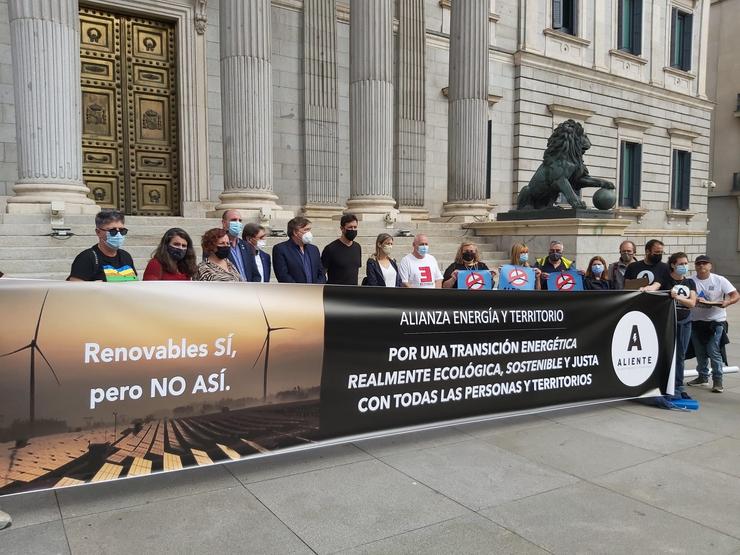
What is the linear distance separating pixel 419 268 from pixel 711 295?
11.4 feet

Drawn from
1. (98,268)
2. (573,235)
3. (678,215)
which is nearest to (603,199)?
(573,235)

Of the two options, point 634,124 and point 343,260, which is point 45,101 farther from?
point 634,124

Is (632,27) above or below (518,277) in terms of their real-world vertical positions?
above

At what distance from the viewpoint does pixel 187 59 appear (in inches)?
584

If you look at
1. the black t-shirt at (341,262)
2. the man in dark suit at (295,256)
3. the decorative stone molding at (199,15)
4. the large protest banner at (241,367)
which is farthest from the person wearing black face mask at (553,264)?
the decorative stone molding at (199,15)

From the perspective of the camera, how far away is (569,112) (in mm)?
22578

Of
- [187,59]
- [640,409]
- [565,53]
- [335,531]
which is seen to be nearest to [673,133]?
[565,53]

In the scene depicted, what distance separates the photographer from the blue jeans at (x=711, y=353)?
6.92 metres

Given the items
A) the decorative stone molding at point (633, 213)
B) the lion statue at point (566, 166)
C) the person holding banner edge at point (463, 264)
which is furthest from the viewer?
the decorative stone molding at point (633, 213)

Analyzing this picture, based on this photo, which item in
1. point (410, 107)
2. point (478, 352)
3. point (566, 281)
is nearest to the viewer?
point (478, 352)

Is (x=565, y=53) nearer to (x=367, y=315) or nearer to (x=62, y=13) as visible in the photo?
(x=62, y=13)

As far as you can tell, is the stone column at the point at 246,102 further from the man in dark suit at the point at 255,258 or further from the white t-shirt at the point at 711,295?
the white t-shirt at the point at 711,295

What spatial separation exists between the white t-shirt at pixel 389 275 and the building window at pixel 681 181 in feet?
84.0

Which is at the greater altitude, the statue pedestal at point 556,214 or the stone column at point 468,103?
the stone column at point 468,103
